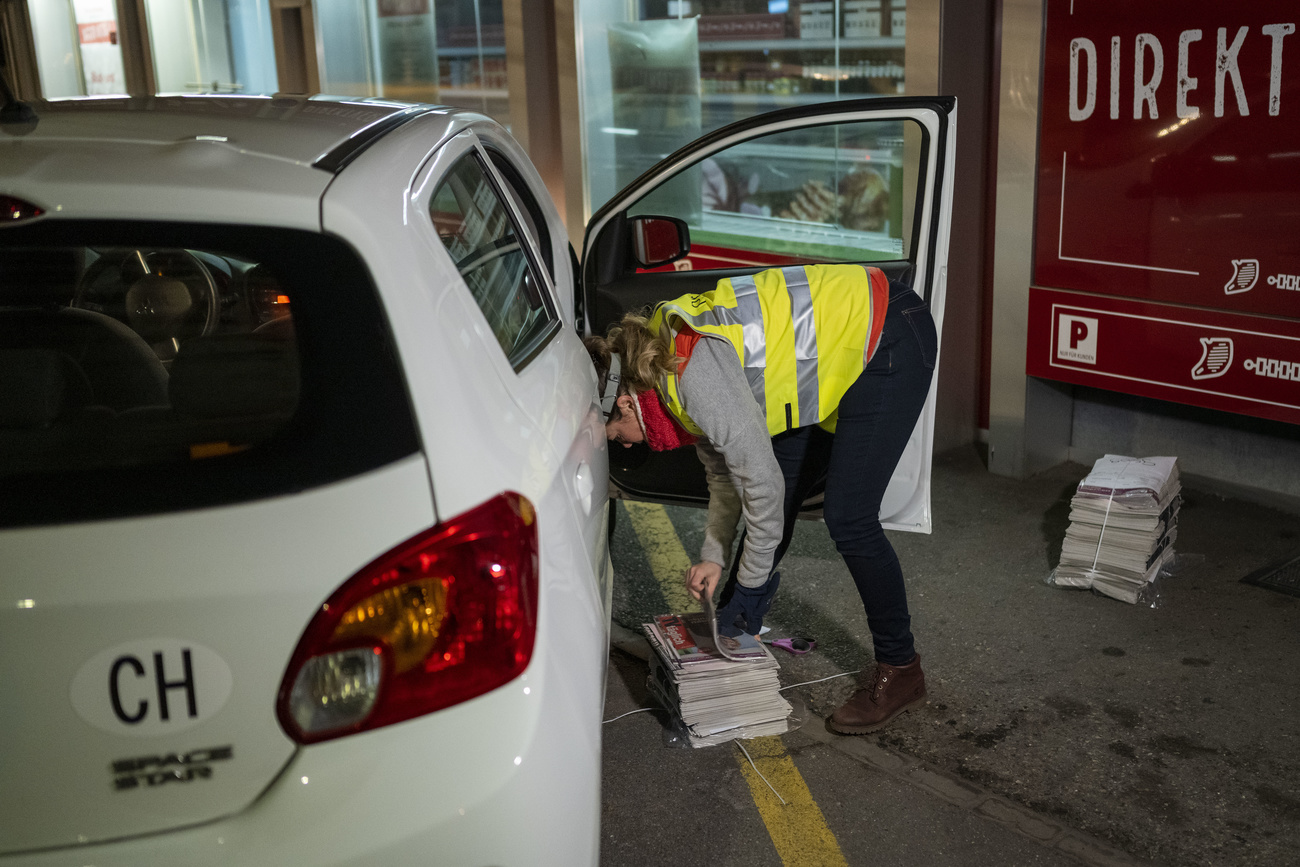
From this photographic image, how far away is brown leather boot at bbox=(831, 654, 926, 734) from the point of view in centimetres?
313

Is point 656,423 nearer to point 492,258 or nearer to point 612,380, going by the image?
point 612,380

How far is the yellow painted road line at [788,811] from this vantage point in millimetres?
2643

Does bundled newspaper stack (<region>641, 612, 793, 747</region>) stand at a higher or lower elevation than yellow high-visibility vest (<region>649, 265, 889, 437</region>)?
lower

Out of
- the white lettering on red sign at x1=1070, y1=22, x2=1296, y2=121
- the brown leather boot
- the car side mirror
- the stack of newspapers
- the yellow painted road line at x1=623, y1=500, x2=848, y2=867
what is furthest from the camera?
the white lettering on red sign at x1=1070, y1=22, x2=1296, y2=121

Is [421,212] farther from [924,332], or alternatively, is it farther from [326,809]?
[924,332]

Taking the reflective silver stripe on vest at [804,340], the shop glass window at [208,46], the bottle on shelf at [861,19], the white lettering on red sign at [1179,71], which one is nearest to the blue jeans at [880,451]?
the reflective silver stripe on vest at [804,340]

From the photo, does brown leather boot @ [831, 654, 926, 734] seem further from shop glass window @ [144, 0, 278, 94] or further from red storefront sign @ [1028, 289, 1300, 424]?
shop glass window @ [144, 0, 278, 94]

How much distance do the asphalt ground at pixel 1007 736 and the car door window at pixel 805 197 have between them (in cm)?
204

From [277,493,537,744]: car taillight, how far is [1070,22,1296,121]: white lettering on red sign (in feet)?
12.1

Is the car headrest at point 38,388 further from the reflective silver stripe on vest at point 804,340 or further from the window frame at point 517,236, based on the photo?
the reflective silver stripe on vest at point 804,340

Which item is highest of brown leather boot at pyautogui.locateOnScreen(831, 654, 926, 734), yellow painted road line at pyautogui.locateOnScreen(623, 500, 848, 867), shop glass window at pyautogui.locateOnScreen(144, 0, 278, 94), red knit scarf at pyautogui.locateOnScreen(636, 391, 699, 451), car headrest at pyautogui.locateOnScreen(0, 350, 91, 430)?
shop glass window at pyautogui.locateOnScreen(144, 0, 278, 94)

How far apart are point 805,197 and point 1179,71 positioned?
2716 mm

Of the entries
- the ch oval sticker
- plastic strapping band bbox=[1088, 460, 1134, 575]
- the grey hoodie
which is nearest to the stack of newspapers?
plastic strapping band bbox=[1088, 460, 1134, 575]

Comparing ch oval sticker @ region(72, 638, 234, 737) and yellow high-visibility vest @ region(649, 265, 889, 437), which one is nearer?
ch oval sticker @ region(72, 638, 234, 737)
